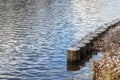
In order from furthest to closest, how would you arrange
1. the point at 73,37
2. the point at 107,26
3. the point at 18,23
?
1. the point at 18,23
2. the point at 107,26
3. the point at 73,37

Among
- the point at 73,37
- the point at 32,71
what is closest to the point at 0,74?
the point at 32,71

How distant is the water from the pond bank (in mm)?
800

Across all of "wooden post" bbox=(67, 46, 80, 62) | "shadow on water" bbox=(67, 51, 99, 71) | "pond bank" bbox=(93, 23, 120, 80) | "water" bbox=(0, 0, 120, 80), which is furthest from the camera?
"wooden post" bbox=(67, 46, 80, 62)

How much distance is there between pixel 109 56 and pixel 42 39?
25.0 feet

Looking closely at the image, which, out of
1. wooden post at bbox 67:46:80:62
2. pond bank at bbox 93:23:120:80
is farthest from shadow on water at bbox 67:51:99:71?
pond bank at bbox 93:23:120:80

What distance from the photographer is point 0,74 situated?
18375mm

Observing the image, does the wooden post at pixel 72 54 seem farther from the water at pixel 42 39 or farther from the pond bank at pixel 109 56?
the pond bank at pixel 109 56

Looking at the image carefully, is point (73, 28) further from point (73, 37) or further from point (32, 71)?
point (32, 71)

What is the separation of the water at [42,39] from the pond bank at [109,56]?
2.63ft

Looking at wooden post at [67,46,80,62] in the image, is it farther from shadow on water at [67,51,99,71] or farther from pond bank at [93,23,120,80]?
pond bank at [93,23,120,80]

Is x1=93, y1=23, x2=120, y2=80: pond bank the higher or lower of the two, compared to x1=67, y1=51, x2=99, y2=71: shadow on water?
higher

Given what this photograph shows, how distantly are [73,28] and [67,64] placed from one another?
1087 cm

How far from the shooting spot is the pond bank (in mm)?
15477

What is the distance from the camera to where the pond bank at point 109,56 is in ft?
50.8
